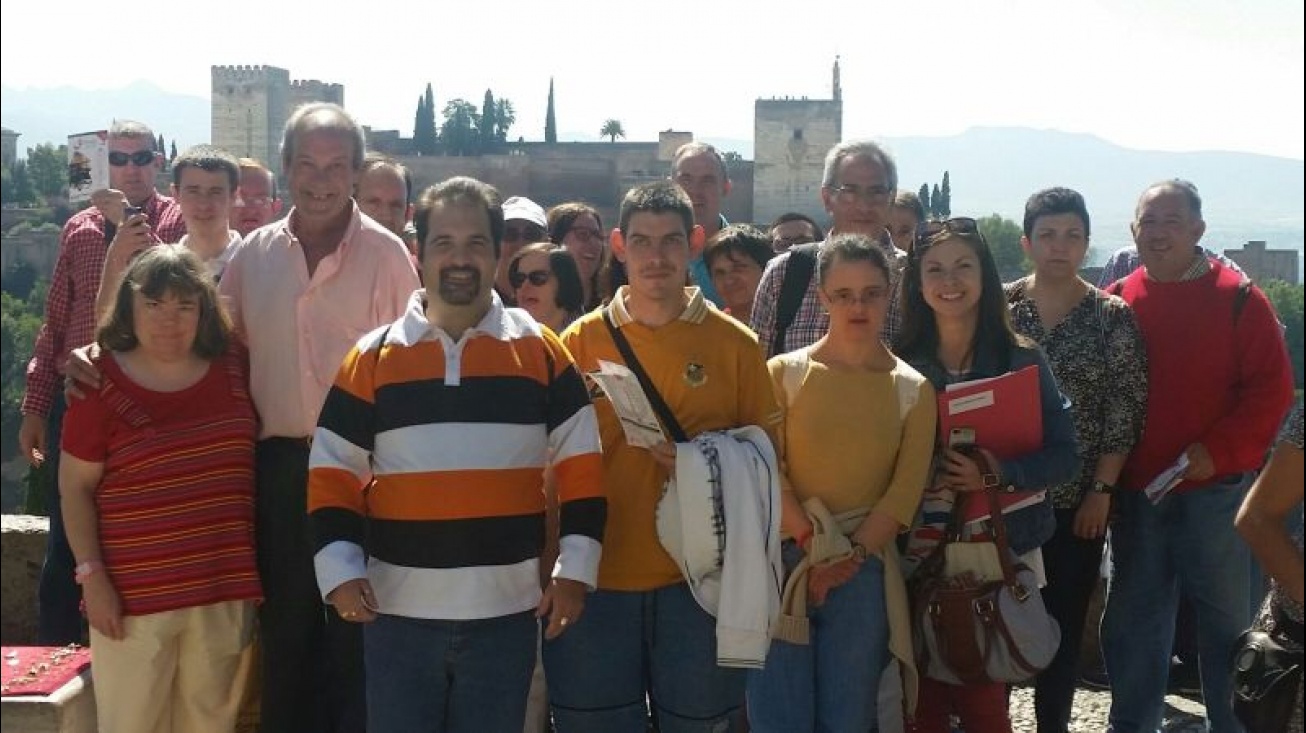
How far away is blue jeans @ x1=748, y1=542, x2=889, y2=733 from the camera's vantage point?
116 inches

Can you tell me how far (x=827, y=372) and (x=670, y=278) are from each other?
441 mm

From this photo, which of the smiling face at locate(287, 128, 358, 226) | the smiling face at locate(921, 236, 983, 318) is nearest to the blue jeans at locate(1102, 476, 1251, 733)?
the smiling face at locate(921, 236, 983, 318)

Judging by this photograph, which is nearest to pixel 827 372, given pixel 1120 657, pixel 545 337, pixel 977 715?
pixel 545 337

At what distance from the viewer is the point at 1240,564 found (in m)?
3.47

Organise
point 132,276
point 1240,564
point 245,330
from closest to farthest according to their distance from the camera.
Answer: point 132,276, point 245,330, point 1240,564

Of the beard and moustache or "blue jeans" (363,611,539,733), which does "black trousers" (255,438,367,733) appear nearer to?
"blue jeans" (363,611,539,733)

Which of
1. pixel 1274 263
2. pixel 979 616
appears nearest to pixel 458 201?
pixel 979 616

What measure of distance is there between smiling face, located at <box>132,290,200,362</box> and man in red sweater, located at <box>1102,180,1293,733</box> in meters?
2.37

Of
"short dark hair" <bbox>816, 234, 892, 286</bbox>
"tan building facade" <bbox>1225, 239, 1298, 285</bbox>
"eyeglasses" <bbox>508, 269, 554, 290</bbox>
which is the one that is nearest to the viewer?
"short dark hair" <bbox>816, 234, 892, 286</bbox>

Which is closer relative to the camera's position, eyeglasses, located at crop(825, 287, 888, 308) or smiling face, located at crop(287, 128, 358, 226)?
eyeglasses, located at crop(825, 287, 888, 308)

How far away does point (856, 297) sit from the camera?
304cm

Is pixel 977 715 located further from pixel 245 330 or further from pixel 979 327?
pixel 245 330

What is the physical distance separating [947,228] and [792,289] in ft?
1.44

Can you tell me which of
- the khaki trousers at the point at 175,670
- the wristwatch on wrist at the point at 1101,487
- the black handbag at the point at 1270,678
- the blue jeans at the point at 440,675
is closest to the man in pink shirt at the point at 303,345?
the khaki trousers at the point at 175,670
